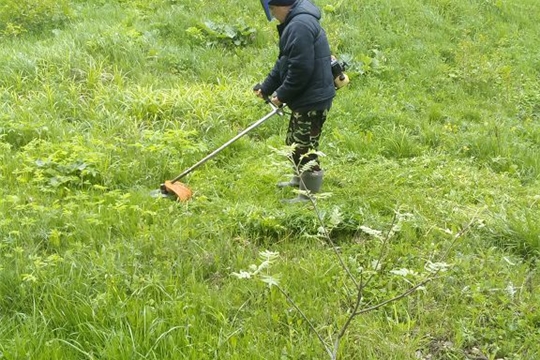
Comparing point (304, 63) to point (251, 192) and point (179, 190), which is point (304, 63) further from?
point (179, 190)

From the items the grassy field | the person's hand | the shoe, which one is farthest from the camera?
the shoe

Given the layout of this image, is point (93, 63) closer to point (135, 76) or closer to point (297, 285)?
point (135, 76)

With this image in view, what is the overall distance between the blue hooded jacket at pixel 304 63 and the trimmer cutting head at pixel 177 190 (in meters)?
1.09

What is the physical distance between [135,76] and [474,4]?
6127 mm

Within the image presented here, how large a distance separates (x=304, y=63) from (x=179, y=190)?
145 cm

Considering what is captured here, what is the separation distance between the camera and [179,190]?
4648 mm

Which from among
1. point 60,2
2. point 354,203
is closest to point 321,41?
point 354,203

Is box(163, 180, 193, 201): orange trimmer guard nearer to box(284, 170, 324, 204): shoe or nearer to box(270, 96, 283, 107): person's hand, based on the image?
box(284, 170, 324, 204): shoe

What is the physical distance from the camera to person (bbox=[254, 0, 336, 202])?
427cm

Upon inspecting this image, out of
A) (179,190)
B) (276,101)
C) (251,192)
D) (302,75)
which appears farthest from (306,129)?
(179,190)

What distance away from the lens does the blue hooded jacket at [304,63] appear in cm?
426

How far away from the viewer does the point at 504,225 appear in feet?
13.3

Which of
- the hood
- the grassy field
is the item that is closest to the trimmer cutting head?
the grassy field

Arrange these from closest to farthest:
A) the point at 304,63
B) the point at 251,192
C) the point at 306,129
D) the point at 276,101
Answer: the point at 304,63, the point at 276,101, the point at 306,129, the point at 251,192
